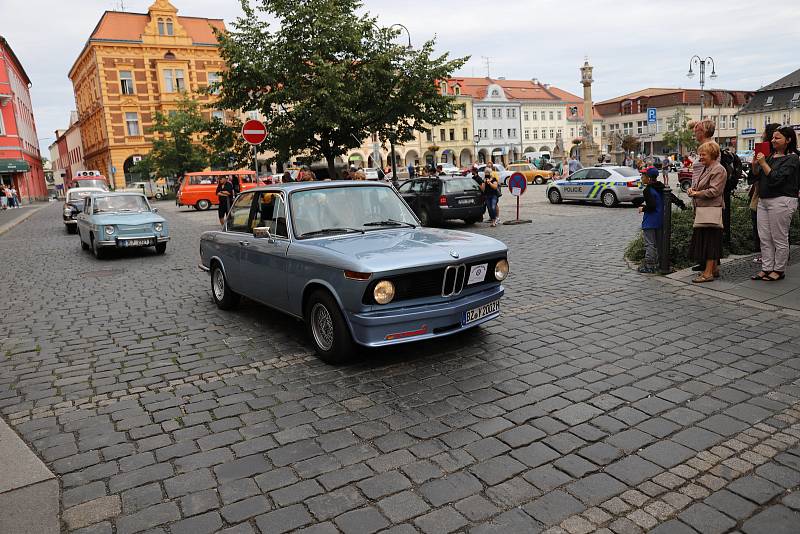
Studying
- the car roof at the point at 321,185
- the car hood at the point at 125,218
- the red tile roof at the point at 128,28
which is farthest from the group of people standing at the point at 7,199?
the car roof at the point at 321,185

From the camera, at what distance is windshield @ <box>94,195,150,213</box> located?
14.8m

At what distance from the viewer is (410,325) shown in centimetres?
512

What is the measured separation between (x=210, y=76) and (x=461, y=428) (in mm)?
67203

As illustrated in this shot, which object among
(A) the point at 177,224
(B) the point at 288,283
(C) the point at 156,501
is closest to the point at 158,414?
(C) the point at 156,501

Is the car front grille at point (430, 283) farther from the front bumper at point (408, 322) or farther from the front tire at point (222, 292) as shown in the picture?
the front tire at point (222, 292)

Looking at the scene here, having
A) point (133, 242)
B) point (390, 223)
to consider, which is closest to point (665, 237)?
point (390, 223)

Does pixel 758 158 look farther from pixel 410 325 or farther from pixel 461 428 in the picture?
pixel 461 428

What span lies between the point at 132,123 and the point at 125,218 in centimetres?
5557

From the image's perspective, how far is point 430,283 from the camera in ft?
17.3

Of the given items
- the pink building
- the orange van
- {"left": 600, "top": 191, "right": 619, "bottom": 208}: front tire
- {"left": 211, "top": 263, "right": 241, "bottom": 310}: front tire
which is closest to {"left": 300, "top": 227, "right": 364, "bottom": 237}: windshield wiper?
{"left": 211, "top": 263, "right": 241, "bottom": 310}: front tire

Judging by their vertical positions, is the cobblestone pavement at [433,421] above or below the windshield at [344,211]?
below

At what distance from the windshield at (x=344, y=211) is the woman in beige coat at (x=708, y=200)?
388cm

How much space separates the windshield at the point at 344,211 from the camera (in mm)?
6203

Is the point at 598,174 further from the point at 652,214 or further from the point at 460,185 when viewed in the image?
the point at 652,214
